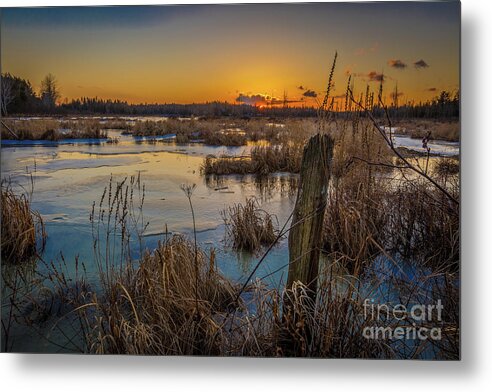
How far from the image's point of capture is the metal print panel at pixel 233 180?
3350 millimetres

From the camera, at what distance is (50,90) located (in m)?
3.54

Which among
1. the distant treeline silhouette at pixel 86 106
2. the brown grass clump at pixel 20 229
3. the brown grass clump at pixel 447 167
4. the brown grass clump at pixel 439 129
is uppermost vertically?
the distant treeline silhouette at pixel 86 106

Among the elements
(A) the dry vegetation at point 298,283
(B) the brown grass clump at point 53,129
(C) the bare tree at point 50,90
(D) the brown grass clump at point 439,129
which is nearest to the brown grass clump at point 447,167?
(A) the dry vegetation at point 298,283

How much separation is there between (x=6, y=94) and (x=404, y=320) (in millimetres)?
2483

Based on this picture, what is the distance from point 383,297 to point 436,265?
33 centimetres

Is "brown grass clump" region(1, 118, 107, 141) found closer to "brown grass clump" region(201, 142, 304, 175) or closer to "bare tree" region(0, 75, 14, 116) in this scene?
"bare tree" region(0, 75, 14, 116)

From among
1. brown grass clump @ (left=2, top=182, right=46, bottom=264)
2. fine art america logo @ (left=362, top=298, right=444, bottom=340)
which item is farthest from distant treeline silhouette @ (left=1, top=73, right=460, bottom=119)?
fine art america logo @ (left=362, top=298, right=444, bottom=340)

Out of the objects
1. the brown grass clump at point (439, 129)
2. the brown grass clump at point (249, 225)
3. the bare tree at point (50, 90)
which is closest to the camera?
the brown grass clump at point (439, 129)

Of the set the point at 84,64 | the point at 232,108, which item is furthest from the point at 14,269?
the point at 232,108

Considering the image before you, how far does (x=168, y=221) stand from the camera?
11.4 feet

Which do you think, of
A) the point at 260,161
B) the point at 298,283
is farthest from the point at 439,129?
the point at 298,283

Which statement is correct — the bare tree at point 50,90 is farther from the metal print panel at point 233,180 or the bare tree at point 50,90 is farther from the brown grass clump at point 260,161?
the brown grass clump at point 260,161

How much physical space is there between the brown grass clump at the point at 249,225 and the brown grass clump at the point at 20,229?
1045 millimetres

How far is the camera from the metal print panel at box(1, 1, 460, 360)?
3.35m
